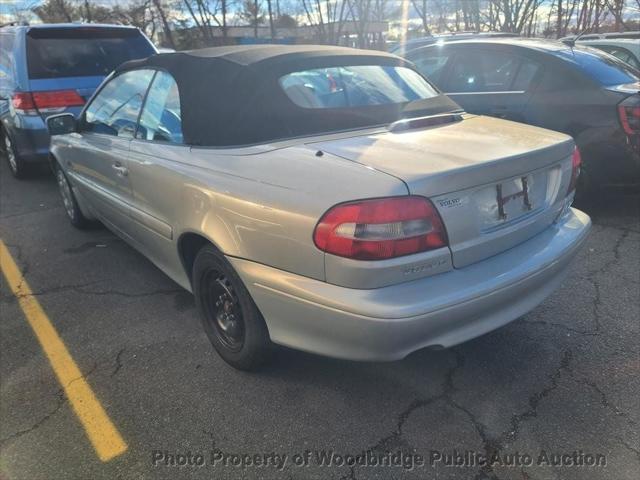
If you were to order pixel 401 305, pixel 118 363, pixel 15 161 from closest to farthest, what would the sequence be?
pixel 401 305
pixel 118 363
pixel 15 161

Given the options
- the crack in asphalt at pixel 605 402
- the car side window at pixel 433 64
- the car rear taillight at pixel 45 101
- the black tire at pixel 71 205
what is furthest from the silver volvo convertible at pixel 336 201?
the car rear taillight at pixel 45 101

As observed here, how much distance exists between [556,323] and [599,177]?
83.4 inches

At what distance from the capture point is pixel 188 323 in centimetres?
323

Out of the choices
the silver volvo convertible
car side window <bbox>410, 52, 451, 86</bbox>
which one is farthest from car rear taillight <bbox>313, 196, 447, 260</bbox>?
car side window <bbox>410, 52, 451, 86</bbox>

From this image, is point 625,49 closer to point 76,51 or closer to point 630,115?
point 630,115

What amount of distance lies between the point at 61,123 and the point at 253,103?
2.38 metres

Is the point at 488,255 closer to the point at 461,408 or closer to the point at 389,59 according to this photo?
the point at 461,408

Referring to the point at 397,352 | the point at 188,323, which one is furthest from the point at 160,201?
the point at 397,352

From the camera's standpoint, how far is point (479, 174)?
2.09 metres

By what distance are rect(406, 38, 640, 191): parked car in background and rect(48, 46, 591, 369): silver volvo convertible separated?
1932mm

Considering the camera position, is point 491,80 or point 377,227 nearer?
point 377,227

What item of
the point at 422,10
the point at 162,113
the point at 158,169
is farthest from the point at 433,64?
the point at 422,10

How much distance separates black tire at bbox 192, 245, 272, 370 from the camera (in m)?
2.43

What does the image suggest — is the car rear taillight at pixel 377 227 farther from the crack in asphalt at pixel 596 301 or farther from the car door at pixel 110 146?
the car door at pixel 110 146
